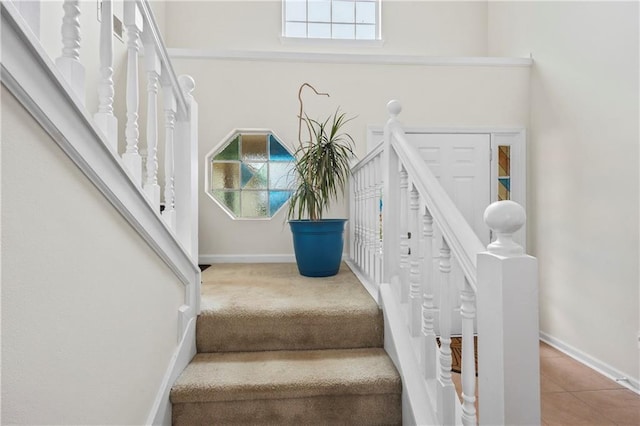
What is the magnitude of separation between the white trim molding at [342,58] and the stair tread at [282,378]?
2.53 m

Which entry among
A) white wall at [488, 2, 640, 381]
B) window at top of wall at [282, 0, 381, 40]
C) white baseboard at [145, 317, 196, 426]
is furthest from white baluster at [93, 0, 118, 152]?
window at top of wall at [282, 0, 381, 40]

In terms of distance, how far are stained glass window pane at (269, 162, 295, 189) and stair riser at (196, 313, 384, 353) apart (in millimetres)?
1710

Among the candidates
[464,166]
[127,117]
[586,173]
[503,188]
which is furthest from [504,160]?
[127,117]

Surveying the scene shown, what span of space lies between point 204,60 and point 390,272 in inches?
99.0

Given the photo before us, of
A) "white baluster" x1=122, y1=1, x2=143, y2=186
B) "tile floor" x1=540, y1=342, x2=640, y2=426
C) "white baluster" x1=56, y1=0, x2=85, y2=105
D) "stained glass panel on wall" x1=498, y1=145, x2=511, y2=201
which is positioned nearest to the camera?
"white baluster" x1=56, y1=0, x2=85, y2=105

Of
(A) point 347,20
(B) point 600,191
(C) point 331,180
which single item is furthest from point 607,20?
(A) point 347,20

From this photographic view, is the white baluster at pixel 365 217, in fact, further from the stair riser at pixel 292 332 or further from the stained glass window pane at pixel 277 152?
the stained glass window pane at pixel 277 152

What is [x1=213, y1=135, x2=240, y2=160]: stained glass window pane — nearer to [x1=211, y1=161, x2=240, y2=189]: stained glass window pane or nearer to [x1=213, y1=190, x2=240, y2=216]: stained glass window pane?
[x1=211, y1=161, x2=240, y2=189]: stained glass window pane

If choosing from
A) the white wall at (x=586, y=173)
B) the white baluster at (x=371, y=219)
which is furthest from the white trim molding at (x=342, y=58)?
the white baluster at (x=371, y=219)

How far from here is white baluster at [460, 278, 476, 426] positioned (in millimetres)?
965

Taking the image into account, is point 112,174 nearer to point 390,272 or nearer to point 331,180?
point 390,272

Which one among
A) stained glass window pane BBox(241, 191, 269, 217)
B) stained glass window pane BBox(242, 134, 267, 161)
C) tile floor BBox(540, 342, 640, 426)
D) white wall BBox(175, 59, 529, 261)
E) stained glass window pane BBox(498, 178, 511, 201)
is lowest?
tile floor BBox(540, 342, 640, 426)

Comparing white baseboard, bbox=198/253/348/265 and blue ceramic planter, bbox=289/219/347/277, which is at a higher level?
blue ceramic planter, bbox=289/219/347/277

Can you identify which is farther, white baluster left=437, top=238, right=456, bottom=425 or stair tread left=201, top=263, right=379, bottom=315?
stair tread left=201, top=263, right=379, bottom=315
